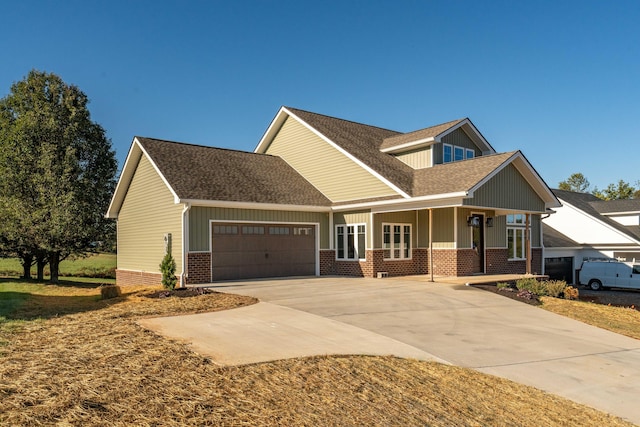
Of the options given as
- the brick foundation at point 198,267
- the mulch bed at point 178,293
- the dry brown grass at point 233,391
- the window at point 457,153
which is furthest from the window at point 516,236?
the dry brown grass at point 233,391

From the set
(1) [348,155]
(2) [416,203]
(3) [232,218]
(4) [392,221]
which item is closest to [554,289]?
(2) [416,203]

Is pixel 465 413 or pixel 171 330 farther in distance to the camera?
pixel 171 330

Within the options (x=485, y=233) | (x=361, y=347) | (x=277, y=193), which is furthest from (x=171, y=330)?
(x=485, y=233)

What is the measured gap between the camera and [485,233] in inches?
865

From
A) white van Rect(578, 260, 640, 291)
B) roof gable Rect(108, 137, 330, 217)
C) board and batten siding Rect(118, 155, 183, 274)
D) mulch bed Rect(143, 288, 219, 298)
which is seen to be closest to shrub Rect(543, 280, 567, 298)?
roof gable Rect(108, 137, 330, 217)

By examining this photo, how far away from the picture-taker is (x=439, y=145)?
22938 mm

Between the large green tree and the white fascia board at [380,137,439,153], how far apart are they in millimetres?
15050

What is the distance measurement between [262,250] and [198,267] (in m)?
2.97

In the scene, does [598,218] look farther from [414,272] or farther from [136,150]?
[136,150]

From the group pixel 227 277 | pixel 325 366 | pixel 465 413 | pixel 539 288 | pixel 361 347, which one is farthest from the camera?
pixel 227 277

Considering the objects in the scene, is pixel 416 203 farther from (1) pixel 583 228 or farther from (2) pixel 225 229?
(1) pixel 583 228

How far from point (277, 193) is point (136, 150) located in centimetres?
623

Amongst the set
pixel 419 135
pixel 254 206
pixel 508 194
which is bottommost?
pixel 254 206

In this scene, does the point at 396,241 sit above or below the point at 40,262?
above
